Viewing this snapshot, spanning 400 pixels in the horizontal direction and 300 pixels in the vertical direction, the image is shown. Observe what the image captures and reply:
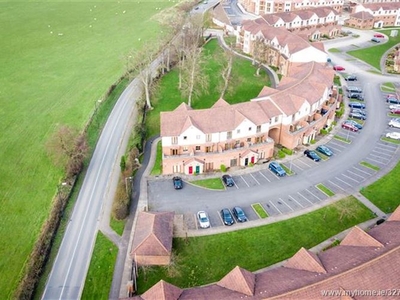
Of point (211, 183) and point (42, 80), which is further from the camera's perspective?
point (42, 80)

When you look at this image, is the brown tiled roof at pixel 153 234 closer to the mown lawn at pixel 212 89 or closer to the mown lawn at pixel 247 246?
the mown lawn at pixel 247 246

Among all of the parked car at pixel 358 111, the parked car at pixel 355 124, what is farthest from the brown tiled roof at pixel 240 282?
the parked car at pixel 358 111

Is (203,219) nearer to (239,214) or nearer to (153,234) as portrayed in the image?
(239,214)

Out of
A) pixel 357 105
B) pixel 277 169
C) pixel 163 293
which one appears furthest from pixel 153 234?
pixel 357 105

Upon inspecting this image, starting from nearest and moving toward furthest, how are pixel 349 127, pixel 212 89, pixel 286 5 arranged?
pixel 349 127
pixel 212 89
pixel 286 5

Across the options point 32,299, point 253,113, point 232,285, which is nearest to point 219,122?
point 253,113

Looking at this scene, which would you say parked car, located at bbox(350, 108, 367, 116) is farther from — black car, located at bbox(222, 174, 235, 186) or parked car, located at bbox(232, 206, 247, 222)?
parked car, located at bbox(232, 206, 247, 222)

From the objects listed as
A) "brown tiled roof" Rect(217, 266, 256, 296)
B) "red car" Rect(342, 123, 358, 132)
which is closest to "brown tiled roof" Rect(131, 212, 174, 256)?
"brown tiled roof" Rect(217, 266, 256, 296)

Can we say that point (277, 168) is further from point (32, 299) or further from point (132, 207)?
point (32, 299)
